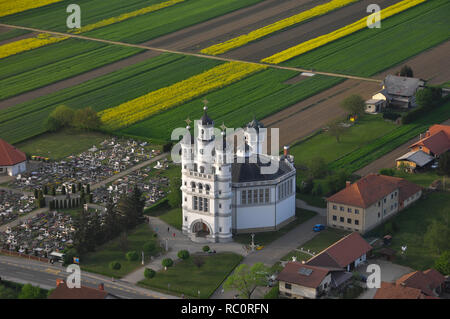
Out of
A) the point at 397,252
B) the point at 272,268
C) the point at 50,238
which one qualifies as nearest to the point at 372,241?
the point at 397,252

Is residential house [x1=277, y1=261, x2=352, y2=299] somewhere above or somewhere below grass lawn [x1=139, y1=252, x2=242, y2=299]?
above

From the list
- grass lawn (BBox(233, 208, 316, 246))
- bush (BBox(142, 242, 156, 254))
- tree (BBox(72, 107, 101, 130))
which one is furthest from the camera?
tree (BBox(72, 107, 101, 130))

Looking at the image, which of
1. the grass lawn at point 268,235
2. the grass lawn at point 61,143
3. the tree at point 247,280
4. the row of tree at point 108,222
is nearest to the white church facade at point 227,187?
the grass lawn at point 268,235

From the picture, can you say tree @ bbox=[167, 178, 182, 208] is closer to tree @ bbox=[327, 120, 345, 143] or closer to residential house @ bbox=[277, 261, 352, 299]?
residential house @ bbox=[277, 261, 352, 299]

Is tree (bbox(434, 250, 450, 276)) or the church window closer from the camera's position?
tree (bbox(434, 250, 450, 276))

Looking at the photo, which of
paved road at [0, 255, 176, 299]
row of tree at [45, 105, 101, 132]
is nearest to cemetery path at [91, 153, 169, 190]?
row of tree at [45, 105, 101, 132]

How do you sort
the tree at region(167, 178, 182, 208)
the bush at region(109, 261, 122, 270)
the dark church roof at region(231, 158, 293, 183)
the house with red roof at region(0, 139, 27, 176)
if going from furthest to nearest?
1. the house with red roof at region(0, 139, 27, 176)
2. the tree at region(167, 178, 182, 208)
3. the dark church roof at region(231, 158, 293, 183)
4. the bush at region(109, 261, 122, 270)

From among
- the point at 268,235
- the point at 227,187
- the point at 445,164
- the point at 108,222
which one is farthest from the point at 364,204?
the point at 108,222
